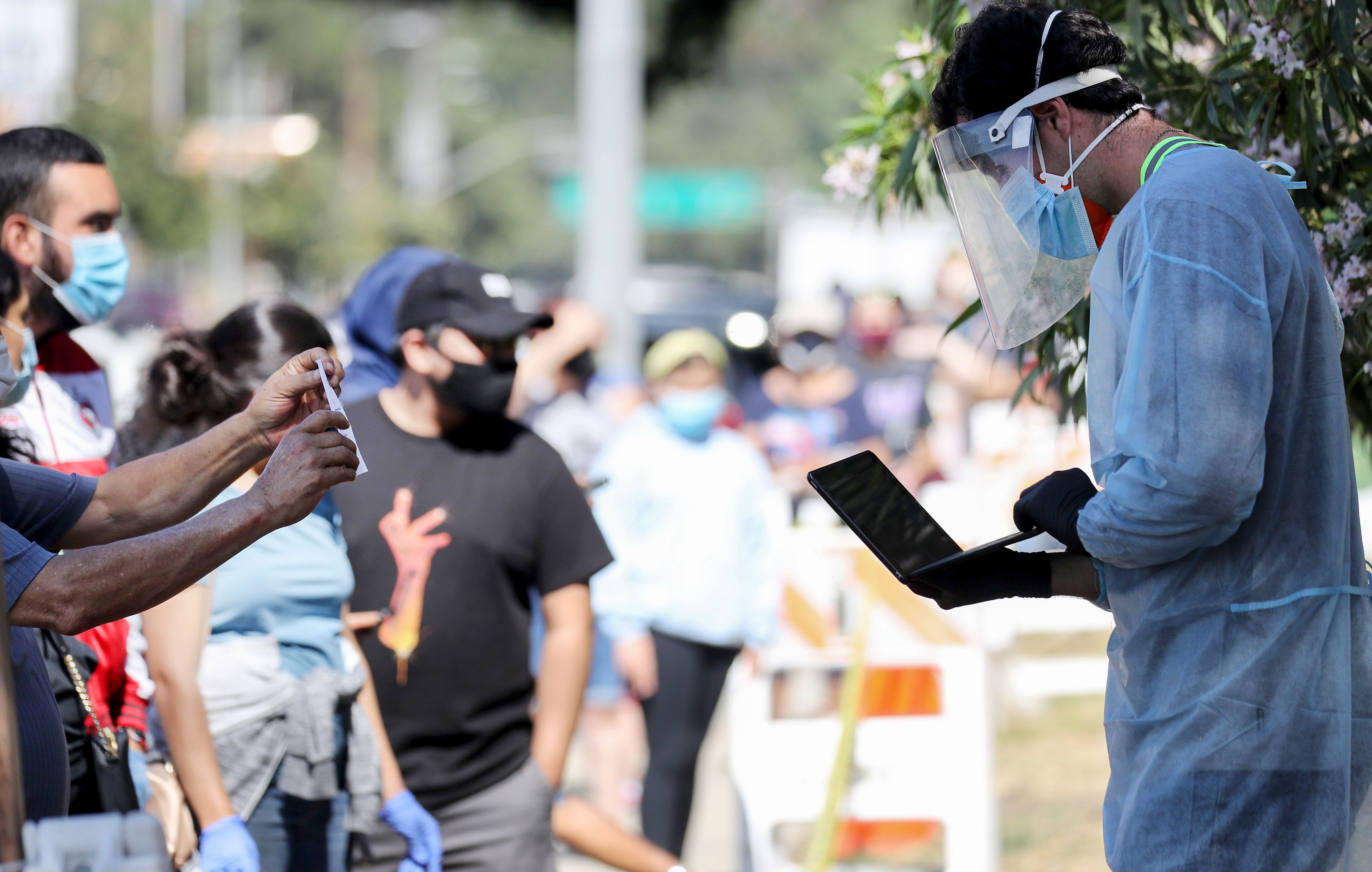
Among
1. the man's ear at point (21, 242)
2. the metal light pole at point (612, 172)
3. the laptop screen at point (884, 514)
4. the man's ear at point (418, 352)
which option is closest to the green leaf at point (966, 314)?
the laptop screen at point (884, 514)

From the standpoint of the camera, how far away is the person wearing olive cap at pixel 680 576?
5.60 meters

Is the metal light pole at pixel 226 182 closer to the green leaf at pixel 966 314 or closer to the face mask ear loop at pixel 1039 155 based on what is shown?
the green leaf at pixel 966 314

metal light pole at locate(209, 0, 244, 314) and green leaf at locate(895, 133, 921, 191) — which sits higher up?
metal light pole at locate(209, 0, 244, 314)

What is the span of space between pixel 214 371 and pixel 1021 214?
2.08m

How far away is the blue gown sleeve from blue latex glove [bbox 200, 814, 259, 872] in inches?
77.8

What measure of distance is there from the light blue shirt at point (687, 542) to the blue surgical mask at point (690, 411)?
5cm

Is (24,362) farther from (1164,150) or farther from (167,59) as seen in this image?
(167,59)

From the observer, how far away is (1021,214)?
2.43 meters

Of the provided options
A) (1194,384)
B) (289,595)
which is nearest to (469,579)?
(289,595)

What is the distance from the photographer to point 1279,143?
2.98 meters

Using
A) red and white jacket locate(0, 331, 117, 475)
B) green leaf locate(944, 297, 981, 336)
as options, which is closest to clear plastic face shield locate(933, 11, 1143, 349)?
green leaf locate(944, 297, 981, 336)

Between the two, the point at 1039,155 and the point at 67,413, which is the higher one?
the point at 1039,155

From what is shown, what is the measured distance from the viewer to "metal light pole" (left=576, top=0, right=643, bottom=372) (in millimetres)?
11867

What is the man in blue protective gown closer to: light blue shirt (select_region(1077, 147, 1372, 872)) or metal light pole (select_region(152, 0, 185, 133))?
light blue shirt (select_region(1077, 147, 1372, 872))
